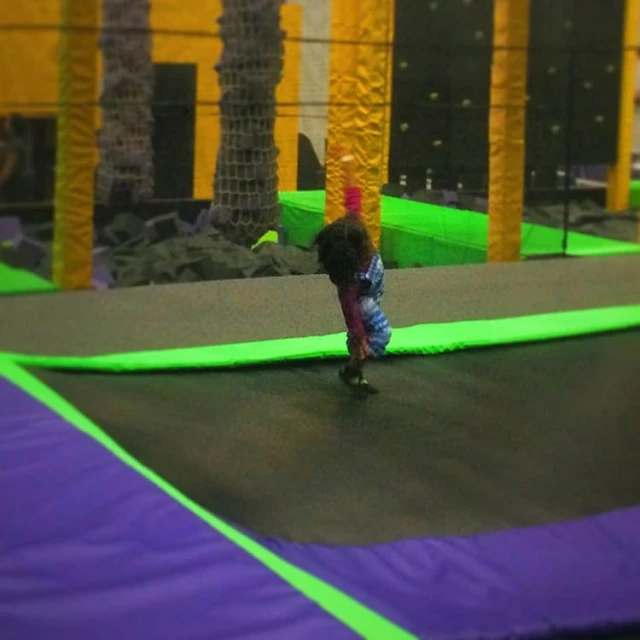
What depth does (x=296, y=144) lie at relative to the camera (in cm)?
235

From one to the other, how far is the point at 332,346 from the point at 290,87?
61 cm

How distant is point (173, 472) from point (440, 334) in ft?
3.28

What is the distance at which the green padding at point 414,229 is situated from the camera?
215 centimetres

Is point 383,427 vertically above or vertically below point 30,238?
below

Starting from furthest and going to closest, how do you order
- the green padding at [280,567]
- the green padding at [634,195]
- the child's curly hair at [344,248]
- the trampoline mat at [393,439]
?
the green padding at [634,195], the child's curly hair at [344,248], the trampoline mat at [393,439], the green padding at [280,567]

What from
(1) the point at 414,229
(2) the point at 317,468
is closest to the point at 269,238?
(1) the point at 414,229

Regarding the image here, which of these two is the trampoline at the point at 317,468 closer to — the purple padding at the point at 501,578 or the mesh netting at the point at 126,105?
the purple padding at the point at 501,578

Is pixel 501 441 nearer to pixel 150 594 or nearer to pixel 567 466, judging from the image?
pixel 567 466

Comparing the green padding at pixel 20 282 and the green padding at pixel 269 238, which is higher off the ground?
the green padding at pixel 269 238

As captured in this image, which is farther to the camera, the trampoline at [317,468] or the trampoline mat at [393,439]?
the trampoline mat at [393,439]

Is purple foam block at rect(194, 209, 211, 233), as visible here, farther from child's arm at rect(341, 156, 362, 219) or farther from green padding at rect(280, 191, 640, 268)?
child's arm at rect(341, 156, 362, 219)

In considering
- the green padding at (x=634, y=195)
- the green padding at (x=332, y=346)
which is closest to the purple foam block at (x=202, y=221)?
the green padding at (x=332, y=346)

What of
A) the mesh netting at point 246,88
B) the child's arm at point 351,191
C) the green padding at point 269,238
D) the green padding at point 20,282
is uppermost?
the mesh netting at point 246,88

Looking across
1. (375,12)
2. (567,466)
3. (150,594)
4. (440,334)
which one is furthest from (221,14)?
(150,594)
